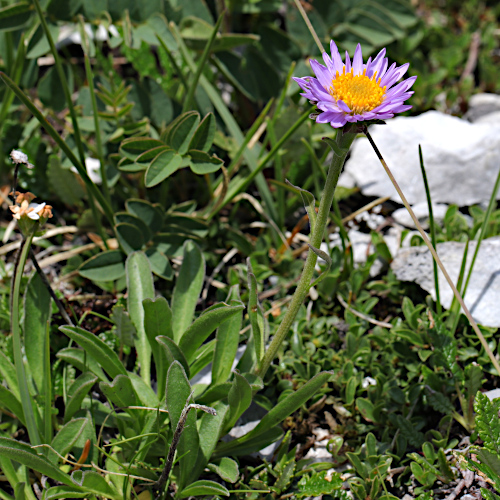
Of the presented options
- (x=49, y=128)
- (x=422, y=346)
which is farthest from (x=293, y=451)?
(x=49, y=128)

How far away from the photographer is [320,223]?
67.9 inches

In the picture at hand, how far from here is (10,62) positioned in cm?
298

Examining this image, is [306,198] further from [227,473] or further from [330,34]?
[330,34]

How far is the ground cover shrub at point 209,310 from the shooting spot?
6.28ft

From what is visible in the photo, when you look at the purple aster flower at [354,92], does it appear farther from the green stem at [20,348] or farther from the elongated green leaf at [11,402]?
the elongated green leaf at [11,402]

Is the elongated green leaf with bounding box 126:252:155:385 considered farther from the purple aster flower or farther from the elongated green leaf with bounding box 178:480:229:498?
the purple aster flower

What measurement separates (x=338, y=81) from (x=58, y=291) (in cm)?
179

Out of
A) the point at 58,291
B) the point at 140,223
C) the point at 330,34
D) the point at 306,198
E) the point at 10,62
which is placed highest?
the point at 330,34

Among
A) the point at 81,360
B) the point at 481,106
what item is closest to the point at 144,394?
the point at 81,360

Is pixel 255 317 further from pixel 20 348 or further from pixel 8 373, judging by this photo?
pixel 8 373

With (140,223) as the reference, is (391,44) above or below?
above

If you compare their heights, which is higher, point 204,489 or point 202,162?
point 202,162

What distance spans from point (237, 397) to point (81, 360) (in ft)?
2.39

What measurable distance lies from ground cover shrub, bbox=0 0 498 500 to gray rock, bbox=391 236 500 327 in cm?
9
